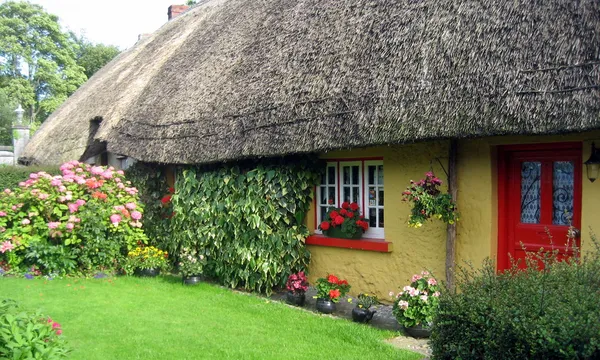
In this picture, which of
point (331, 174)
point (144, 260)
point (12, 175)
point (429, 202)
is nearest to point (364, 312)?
point (429, 202)

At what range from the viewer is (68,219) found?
9.39m

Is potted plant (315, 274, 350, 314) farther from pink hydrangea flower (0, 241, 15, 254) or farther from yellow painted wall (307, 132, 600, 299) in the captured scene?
pink hydrangea flower (0, 241, 15, 254)

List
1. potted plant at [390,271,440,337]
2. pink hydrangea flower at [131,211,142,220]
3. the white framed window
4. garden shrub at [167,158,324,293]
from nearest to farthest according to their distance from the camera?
potted plant at [390,271,440,337] < the white framed window < garden shrub at [167,158,324,293] < pink hydrangea flower at [131,211,142,220]

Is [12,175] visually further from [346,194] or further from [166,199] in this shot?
[346,194]

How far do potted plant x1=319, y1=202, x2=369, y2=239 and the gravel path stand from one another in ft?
3.15

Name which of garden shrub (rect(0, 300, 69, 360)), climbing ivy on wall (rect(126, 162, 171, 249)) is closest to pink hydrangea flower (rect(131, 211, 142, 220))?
climbing ivy on wall (rect(126, 162, 171, 249))

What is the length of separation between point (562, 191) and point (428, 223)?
5.47 ft

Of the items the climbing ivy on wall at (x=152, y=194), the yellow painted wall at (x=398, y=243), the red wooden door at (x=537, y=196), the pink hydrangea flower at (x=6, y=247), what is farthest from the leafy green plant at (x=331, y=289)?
the pink hydrangea flower at (x=6, y=247)

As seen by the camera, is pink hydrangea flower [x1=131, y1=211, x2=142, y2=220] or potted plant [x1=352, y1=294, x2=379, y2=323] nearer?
potted plant [x1=352, y1=294, x2=379, y2=323]

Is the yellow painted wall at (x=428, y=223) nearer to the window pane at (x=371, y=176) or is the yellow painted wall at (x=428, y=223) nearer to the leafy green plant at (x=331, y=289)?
the window pane at (x=371, y=176)

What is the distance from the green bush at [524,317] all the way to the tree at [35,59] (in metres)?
37.9

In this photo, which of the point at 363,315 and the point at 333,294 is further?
the point at 333,294

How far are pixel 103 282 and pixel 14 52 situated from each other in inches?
1314

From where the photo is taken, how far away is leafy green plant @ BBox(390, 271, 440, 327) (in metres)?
5.86
